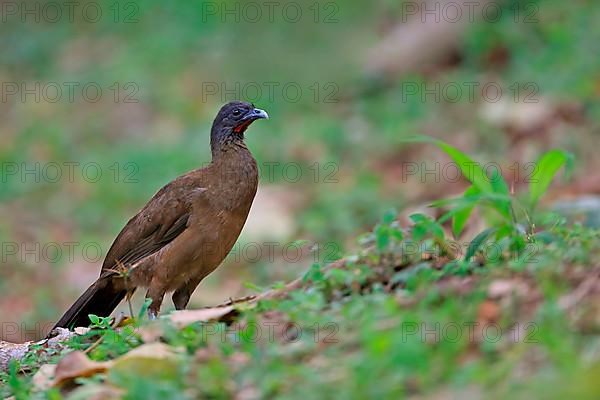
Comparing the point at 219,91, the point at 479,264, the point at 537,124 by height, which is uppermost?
the point at 219,91

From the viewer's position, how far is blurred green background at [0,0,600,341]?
10.5m

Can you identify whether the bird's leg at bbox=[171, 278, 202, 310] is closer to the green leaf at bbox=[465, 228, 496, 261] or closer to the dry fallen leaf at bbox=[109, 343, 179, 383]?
the green leaf at bbox=[465, 228, 496, 261]

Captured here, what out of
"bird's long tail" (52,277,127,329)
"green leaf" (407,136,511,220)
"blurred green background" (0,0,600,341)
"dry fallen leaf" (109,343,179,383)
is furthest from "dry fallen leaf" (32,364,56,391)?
"blurred green background" (0,0,600,341)

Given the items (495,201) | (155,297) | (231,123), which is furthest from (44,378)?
(231,123)

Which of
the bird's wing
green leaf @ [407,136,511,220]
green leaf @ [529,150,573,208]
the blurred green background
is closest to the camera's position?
green leaf @ [407,136,511,220]

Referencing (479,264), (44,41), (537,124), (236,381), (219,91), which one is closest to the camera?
(236,381)

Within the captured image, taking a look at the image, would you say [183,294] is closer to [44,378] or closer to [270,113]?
[44,378]

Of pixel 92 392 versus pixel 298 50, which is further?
pixel 298 50

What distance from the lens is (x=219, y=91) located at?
47.0 feet

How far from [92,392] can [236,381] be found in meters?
0.55

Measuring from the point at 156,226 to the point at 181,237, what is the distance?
0.27 meters

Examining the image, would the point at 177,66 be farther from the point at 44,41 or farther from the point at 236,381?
the point at 236,381

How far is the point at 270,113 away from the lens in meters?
13.3

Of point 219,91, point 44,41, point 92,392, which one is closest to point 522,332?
point 92,392
